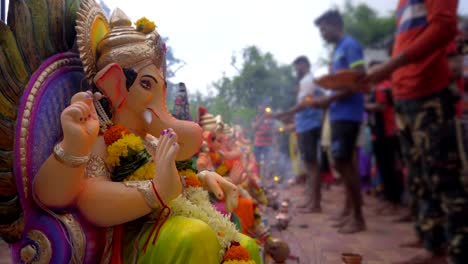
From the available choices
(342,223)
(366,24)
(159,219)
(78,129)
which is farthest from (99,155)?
(366,24)

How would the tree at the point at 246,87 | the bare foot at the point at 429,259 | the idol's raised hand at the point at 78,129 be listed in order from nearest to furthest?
the idol's raised hand at the point at 78,129 < the tree at the point at 246,87 < the bare foot at the point at 429,259

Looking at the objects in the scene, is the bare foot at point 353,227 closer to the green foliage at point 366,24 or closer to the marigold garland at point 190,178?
the marigold garland at point 190,178

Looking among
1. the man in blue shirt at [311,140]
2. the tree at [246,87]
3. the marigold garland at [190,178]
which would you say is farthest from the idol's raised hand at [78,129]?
the man in blue shirt at [311,140]

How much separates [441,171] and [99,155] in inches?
85.1

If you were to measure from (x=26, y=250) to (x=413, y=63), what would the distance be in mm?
2514

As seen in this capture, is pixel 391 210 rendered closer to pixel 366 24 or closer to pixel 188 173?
pixel 188 173

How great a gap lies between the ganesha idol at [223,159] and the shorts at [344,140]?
1361 mm

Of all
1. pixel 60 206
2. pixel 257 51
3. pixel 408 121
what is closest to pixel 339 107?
pixel 408 121

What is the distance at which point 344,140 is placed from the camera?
12.4 feet

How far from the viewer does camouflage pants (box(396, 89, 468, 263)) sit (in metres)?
2.46

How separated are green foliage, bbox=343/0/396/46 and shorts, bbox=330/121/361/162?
16.2 metres

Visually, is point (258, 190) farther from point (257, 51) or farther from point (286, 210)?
point (257, 51)

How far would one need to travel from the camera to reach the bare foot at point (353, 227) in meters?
3.78

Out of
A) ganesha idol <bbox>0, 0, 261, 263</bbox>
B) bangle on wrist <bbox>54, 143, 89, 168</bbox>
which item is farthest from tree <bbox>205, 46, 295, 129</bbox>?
bangle on wrist <bbox>54, 143, 89, 168</bbox>
